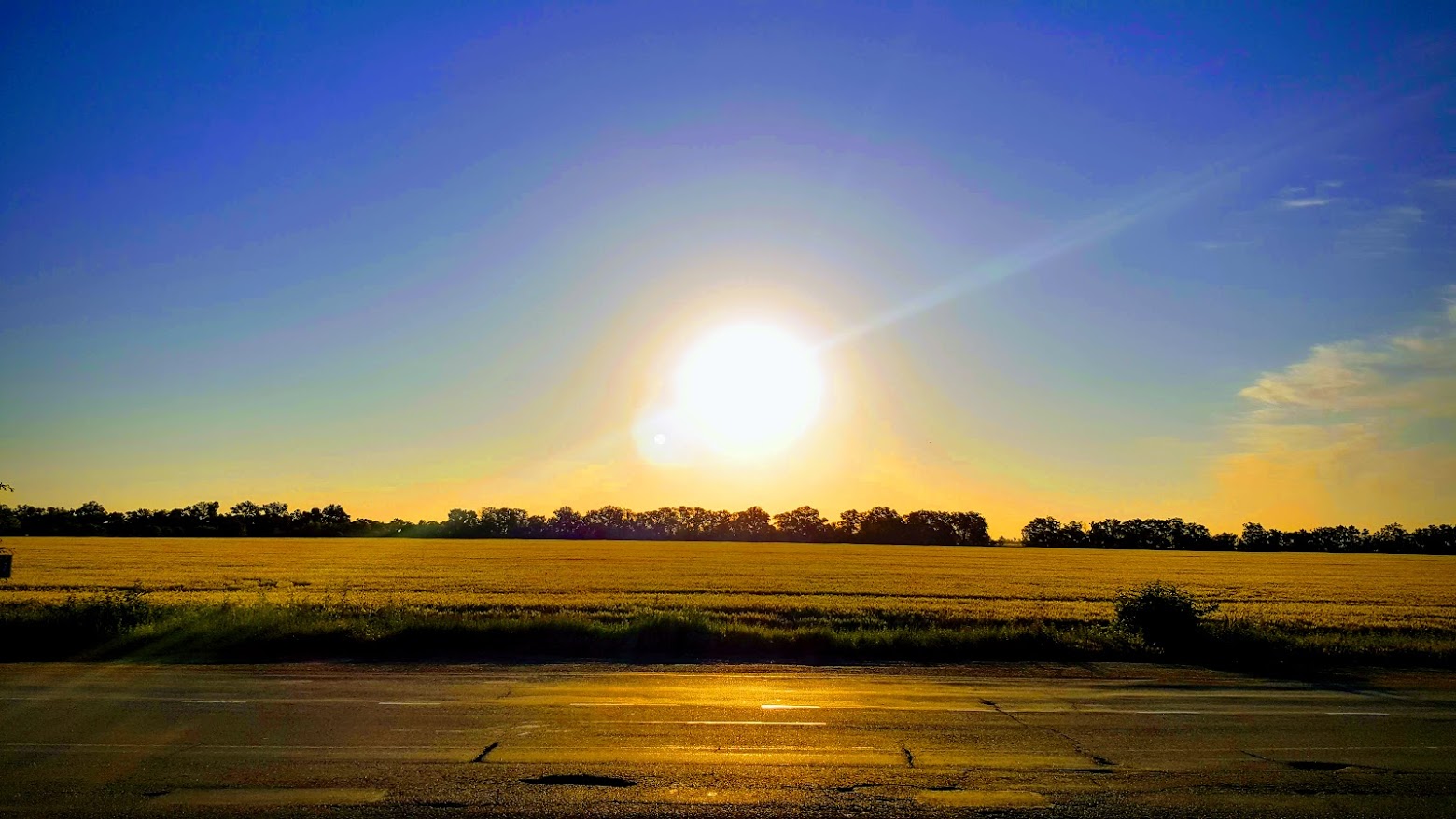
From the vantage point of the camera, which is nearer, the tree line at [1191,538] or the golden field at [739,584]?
the golden field at [739,584]

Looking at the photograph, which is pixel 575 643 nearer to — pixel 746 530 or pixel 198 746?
pixel 198 746

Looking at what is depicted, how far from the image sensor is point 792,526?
174375mm

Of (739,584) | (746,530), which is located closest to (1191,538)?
(746,530)

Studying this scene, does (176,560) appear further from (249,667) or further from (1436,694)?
(1436,694)

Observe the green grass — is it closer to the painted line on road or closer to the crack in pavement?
the crack in pavement

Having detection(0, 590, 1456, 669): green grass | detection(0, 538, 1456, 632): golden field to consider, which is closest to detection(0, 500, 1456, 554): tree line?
detection(0, 538, 1456, 632): golden field

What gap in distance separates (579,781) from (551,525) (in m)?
154

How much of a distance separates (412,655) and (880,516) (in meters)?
156

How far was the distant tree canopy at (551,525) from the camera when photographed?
127 metres

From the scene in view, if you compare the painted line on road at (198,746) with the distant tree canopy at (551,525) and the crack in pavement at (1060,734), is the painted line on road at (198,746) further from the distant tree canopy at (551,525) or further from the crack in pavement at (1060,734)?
the distant tree canopy at (551,525)

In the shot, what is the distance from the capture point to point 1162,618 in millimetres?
21609

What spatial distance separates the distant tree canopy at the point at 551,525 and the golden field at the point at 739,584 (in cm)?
5455

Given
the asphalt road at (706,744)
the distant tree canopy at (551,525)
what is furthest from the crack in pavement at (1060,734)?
the distant tree canopy at (551,525)

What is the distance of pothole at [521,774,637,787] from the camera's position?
871 centimetres
